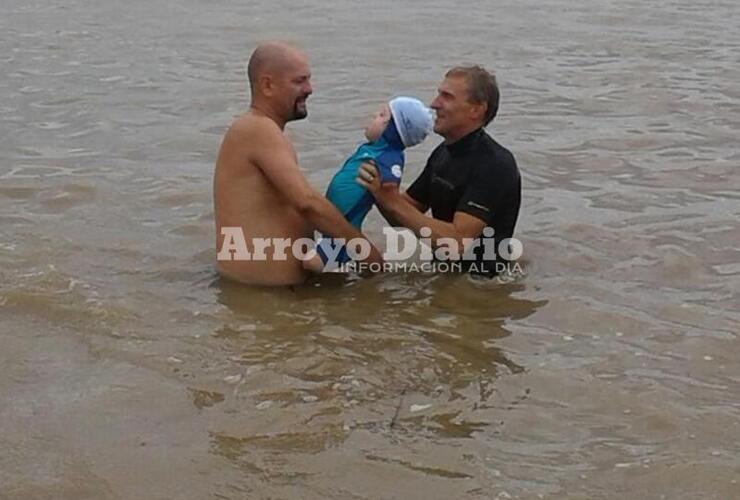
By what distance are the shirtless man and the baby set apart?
12 cm

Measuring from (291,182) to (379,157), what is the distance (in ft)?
1.49

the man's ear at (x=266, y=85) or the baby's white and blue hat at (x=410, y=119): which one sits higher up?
the man's ear at (x=266, y=85)

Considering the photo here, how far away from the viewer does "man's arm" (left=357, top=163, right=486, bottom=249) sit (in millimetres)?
6059

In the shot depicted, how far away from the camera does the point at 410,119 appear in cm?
601

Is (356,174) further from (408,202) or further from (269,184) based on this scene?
(269,184)

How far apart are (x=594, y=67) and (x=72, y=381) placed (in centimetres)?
892

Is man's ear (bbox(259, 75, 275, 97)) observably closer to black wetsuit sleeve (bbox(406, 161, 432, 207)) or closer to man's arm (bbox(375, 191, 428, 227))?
man's arm (bbox(375, 191, 428, 227))

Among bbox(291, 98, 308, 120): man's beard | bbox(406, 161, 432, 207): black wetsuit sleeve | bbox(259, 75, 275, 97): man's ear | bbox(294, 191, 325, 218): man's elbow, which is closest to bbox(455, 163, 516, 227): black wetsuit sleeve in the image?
bbox(406, 161, 432, 207): black wetsuit sleeve

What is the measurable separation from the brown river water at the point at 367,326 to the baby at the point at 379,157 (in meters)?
0.26

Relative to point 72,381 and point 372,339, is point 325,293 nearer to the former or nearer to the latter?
point 372,339

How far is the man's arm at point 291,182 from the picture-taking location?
6.02 meters

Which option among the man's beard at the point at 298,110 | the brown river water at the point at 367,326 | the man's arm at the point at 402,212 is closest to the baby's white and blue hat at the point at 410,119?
the man's arm at the point at 402,212

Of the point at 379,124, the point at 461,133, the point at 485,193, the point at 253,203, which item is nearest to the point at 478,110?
the point at 461,133

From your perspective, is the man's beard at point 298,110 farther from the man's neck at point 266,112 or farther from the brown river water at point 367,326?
the brown river water at point 367,326
